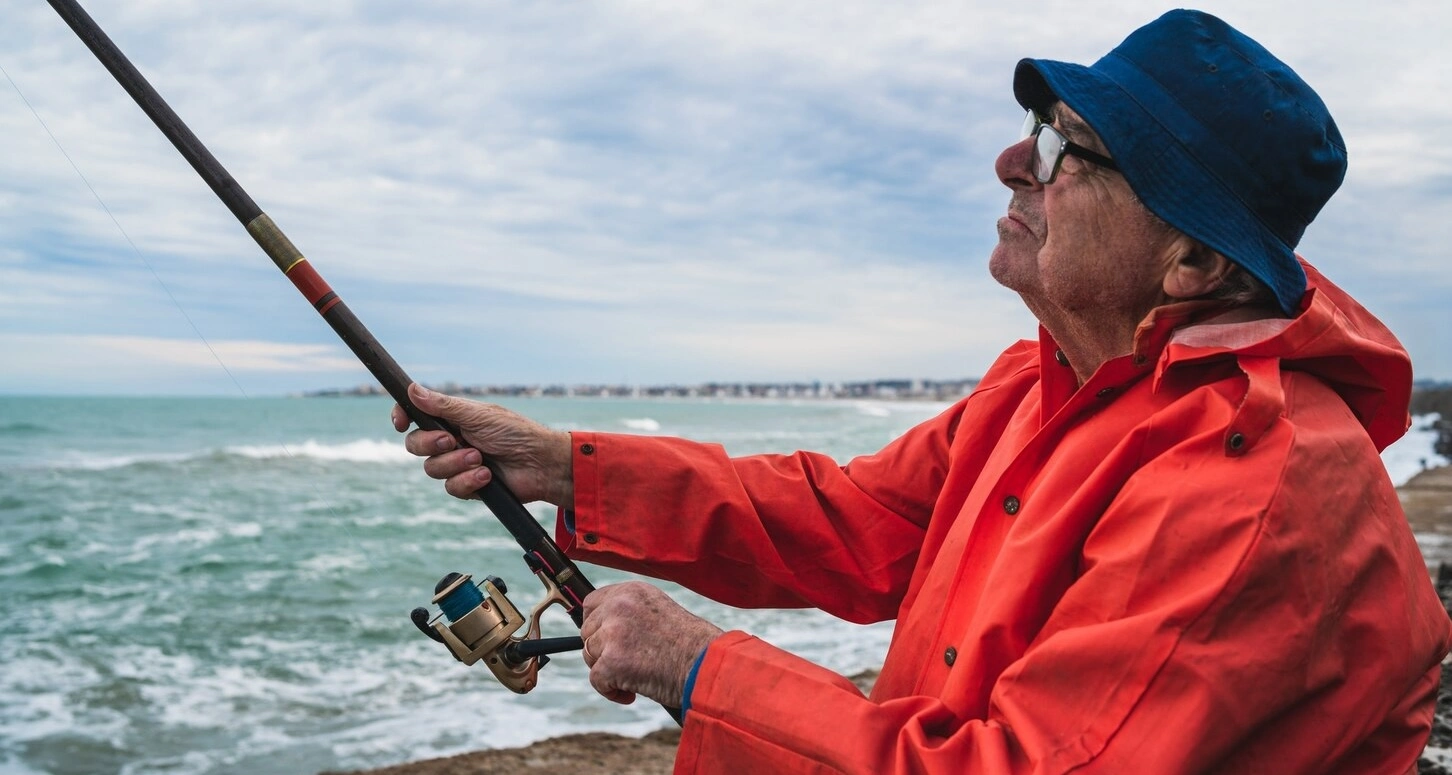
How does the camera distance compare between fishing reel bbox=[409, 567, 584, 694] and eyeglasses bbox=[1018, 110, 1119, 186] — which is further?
fishing reel bbox=[409, 567, 584, 694]

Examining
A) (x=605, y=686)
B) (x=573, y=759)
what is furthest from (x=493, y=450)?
(x=573, y=759)

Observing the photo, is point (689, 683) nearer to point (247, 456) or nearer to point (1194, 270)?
point (1194, 270)

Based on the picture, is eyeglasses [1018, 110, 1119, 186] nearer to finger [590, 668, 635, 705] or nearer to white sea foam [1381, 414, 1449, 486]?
finger [590, 668, 635, 705]

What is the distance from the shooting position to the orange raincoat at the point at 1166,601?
1.44 metres

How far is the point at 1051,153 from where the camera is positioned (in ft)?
6.62

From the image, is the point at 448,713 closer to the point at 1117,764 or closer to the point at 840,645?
the point at 840,645

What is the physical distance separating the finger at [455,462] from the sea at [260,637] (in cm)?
399

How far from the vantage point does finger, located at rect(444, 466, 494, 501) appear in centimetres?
266

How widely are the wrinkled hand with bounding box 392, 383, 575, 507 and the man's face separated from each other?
1.17m

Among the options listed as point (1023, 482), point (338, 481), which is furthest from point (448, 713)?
point (338, 481)

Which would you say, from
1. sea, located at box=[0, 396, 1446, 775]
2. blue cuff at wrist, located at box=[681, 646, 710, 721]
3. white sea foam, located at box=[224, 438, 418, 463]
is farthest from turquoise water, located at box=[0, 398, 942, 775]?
white sea foam, located at box=[224, 438, 418, 463]

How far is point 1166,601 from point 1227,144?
0.82 metres

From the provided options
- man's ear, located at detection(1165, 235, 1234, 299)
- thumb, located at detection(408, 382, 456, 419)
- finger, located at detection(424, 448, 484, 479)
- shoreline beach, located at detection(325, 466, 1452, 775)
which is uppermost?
man's ear, located at detection(1165, 235, 1234, 299)

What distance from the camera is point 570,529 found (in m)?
2.70
